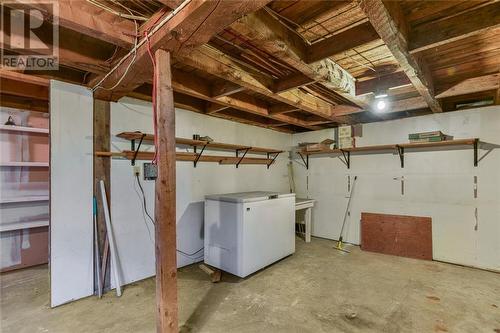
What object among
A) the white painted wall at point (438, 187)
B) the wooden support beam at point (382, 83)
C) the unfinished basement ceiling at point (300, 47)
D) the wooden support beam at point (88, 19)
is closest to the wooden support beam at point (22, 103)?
the unfinished basement ceiling at point (300, 47)

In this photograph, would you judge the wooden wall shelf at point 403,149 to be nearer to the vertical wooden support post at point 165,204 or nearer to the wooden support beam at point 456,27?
the wooden support beam at point 456,27

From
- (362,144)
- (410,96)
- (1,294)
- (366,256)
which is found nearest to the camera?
(1,294)

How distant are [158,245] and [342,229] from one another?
3.65 meters

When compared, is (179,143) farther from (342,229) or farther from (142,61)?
(342,229)

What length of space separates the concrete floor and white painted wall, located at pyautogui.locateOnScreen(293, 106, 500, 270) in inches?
15.6

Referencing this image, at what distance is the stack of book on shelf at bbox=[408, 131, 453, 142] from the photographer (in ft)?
10.8

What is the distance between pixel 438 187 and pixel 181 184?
3.65 m

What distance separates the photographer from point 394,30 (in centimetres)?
152

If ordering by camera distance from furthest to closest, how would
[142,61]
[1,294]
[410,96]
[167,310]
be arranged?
[410,96] → [1,294] → [142,61] → [167,310]

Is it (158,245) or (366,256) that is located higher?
(158,245)

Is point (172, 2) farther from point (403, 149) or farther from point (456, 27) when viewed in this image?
point (403, 149)

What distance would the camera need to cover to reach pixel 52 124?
235cm

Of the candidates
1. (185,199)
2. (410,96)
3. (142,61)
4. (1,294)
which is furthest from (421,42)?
(1,294)

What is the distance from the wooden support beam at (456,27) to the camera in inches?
60.2
